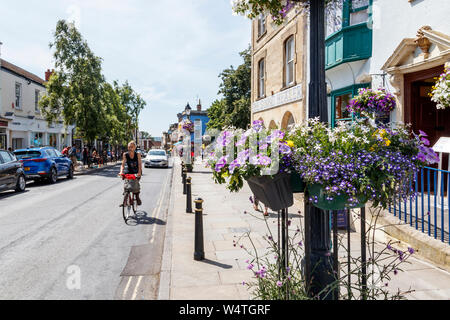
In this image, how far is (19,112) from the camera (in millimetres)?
26094

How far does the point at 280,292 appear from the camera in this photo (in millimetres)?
2680

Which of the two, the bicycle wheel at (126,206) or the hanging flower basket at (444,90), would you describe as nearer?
the hanging flower basket at (444,90)

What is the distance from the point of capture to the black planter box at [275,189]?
2.35 meters

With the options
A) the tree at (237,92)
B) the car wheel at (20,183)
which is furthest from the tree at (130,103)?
the car wheel at (20,183)

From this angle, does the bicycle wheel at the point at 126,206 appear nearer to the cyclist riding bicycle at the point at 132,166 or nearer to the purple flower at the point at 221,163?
the cyclist riding bicycle at the point at 132,166

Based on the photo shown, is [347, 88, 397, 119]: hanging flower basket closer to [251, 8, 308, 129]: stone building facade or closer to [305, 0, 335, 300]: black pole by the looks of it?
[251, 8, 308, 129]: stone building facade

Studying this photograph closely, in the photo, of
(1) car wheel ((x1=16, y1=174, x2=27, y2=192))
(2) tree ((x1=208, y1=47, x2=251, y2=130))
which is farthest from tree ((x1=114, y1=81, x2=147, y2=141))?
(1) car wheel ((x1=16, y1=174, x2=27, y2=192))

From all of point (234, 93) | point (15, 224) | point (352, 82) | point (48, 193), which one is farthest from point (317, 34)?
point (234, 93)

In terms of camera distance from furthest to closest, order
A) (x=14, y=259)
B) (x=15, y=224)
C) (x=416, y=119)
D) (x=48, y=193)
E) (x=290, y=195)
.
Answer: (x=48, y=193) → (x=416, y=119) → (x=15, y=224) → (x=14, y=259) → (x=290, y=195)

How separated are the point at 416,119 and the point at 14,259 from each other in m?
9.27

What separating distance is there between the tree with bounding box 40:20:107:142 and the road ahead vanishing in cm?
1455

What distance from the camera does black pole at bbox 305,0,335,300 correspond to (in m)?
2.56

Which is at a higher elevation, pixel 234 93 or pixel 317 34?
pixel 234 93
